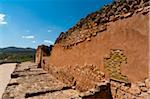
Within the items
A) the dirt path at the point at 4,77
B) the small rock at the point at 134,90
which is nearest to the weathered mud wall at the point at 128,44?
the small rock at the point at 134,90

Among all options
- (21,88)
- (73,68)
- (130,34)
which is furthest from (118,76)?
(21,88)

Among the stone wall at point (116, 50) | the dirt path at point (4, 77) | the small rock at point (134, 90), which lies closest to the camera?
the small rock at point (134, 90)

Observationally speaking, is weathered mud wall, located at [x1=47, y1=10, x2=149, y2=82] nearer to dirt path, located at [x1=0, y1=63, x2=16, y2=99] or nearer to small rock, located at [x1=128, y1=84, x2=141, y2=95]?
small rock, located at [x1=128, y1=84, x2=141, y2=95]

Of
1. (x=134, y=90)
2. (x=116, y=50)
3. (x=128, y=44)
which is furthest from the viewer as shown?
(x=116, y=50)

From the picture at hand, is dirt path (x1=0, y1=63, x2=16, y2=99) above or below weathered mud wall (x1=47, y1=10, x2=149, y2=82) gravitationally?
below

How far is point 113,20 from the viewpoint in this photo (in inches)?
231

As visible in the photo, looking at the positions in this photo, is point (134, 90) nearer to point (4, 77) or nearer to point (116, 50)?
point (116, 50)

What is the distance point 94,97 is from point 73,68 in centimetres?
369

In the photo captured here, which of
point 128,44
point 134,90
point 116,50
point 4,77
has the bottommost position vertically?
point 4,77

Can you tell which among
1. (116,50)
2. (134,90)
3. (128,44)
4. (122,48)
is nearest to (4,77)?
(116,50)

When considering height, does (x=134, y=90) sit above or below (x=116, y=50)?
below

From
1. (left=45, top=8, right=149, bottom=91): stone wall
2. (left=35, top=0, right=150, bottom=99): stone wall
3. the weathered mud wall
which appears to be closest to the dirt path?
(left=45, top=8, right=149, bottom=91): stone wall

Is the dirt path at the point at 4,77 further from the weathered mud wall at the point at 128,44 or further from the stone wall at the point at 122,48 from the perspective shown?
the weathered mud wall at the point at 128,44

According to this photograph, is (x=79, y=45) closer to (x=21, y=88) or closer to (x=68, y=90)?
(x=68, y=90)
